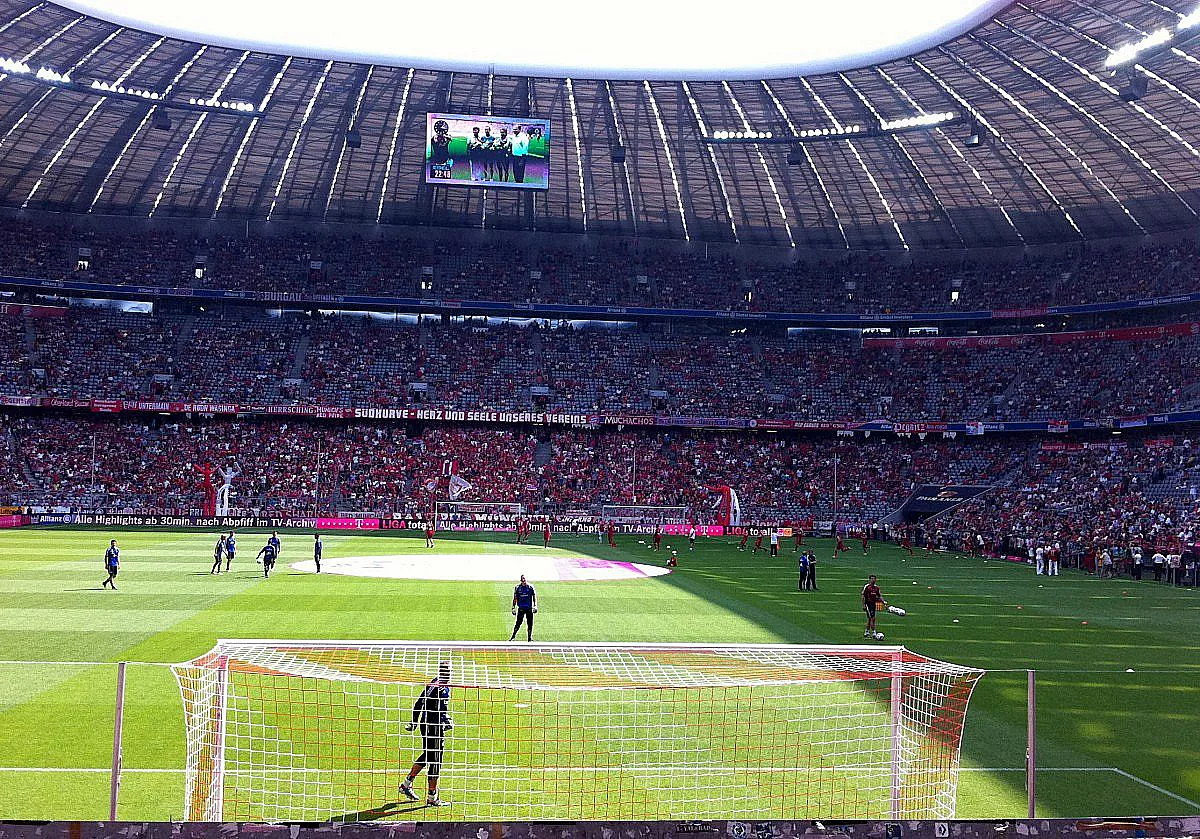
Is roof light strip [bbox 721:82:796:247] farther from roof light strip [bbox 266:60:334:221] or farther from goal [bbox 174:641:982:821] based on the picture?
goal [bbox 174:641:982:821]

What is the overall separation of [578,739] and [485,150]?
147ft

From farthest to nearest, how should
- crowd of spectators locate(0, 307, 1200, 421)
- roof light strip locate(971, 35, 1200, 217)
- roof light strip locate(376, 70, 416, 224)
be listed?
crowd of spectators locate(0, 307, 1200, 421)
roof light strip locate(376, 70, 416, 224)
roof light strip locate(971, 35, 1200, 217)

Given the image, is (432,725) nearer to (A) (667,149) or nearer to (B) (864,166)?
(A) (667,149)

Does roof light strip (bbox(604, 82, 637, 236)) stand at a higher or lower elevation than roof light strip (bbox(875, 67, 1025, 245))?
higher

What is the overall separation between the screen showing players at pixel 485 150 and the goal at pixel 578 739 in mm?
39920

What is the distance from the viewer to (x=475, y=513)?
65.9 m

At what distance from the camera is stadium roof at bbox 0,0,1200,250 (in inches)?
1886

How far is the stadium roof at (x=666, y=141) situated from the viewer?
47906 millimetres

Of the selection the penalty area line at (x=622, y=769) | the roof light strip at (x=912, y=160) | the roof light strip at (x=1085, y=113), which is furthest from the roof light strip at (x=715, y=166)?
the penalty area line at (x=622, y=769)

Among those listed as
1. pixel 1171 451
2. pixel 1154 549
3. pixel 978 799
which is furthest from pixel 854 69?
pixel 978 799

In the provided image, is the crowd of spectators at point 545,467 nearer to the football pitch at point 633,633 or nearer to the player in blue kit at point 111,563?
the football pitch at point 633,633

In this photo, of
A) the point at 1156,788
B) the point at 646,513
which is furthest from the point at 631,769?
the point at 646,513

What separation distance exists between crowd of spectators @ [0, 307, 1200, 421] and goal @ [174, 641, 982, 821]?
56.0 meters

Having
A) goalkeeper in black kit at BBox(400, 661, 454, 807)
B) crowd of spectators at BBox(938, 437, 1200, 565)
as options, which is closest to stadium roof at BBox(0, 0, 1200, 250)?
crowd of spectators at BBox(938, 437, 1200, 565)
